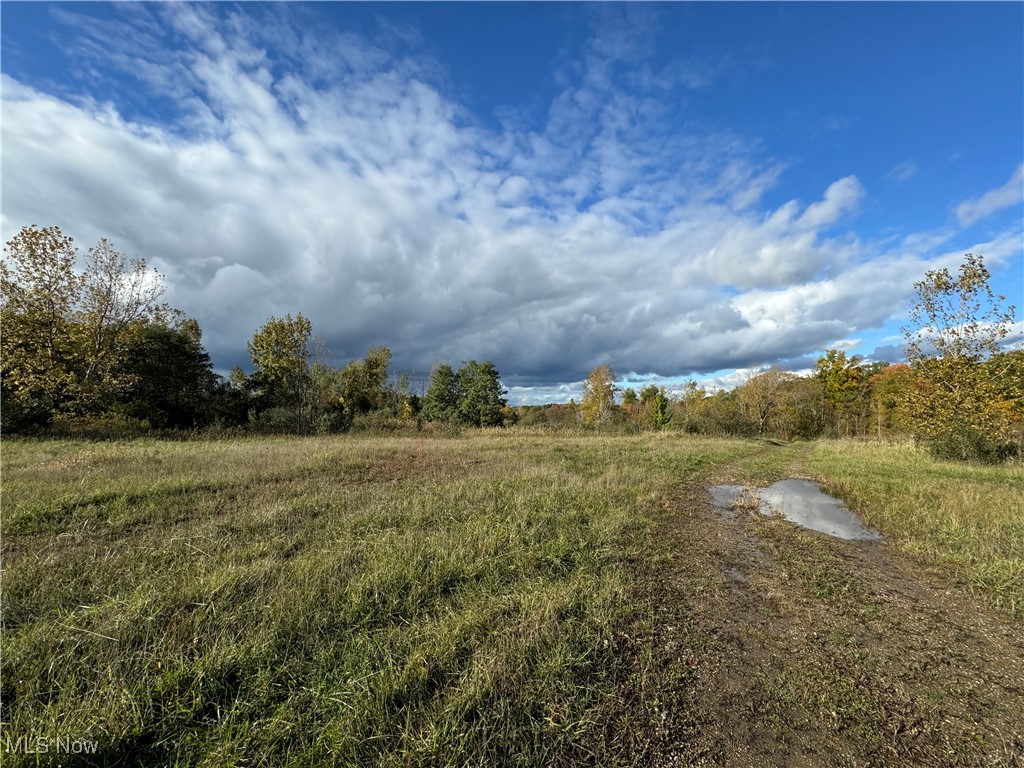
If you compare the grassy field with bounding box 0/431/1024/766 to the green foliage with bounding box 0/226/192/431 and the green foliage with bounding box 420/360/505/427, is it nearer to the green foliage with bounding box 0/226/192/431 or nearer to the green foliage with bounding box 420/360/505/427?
the green foliage with bounding box 0/226/192/431

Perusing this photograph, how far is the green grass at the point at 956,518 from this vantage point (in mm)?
5066

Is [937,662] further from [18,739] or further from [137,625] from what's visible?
[137,625]

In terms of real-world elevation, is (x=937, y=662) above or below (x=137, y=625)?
below

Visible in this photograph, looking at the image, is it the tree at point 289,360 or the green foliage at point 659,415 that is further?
the green foliage at point 659,415

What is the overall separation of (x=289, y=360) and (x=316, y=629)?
29.5 metres

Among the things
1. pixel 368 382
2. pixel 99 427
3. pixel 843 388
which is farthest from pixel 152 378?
Result: pixel 843 388

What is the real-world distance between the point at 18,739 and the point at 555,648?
11.0ft

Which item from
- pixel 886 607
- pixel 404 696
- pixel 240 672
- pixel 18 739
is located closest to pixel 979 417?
pixel 886 607

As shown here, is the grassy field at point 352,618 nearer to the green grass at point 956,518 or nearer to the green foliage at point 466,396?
the green grass at point 956,518

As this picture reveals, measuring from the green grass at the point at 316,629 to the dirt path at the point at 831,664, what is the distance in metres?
0.56

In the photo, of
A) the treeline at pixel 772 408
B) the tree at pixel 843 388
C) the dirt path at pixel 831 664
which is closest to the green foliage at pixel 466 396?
the treeline at pixel 772 408

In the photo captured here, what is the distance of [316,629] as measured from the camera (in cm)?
347

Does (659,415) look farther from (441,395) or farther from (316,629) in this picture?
(316,629)

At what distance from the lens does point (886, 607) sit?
434 cm
